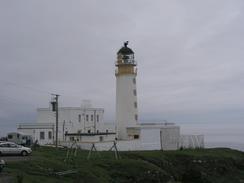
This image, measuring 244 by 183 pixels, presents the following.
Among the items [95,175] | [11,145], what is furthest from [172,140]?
[95,175]

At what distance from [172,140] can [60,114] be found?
14.0 m

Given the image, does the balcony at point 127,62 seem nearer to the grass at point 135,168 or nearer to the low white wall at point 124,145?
the low white wall at point 124,145

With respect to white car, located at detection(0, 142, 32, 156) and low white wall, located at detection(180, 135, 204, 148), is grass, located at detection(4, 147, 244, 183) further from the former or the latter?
low white wall, located at detection(180, 135, 204, 148)

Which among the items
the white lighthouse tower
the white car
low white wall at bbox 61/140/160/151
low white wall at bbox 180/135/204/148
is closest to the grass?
the white car

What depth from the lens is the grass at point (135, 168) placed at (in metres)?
26.5

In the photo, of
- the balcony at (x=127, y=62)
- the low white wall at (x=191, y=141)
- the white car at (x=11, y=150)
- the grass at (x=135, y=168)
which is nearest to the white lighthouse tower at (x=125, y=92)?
the balcony at (x=127, y=62)

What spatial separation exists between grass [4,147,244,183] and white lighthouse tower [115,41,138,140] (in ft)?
39.9

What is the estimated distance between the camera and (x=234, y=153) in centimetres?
5406

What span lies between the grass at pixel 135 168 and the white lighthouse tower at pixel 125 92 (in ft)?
39.9

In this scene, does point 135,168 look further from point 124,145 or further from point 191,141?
point 191,141

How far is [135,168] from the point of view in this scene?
3262 cm

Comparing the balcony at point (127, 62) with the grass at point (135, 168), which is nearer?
the grass at point (135, 168)

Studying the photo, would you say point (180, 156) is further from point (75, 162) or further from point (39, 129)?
point (39, 129)

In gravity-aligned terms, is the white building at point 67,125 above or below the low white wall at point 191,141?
above
